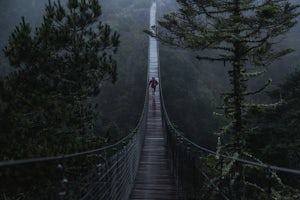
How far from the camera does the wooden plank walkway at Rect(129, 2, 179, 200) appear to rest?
25.7 ft

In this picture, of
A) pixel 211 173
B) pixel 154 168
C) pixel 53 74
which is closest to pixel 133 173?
pixel 154 168

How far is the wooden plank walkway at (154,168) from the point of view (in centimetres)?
783

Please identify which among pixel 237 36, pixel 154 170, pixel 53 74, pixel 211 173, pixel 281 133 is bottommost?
pixel 154 170

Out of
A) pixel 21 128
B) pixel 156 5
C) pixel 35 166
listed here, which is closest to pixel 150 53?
pixel 156 5

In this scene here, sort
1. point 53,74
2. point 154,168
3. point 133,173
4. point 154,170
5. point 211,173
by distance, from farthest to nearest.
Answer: point 53,74, point 154,168, point 154,170, point 133,173, point 211,173

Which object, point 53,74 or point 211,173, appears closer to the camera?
point 211,173

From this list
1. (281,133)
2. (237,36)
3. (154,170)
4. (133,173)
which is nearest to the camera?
(237,36)

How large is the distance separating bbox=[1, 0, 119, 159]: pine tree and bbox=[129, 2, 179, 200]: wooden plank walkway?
216 cm

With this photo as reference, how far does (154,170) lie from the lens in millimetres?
9945

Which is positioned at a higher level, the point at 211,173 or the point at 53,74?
the point at 53,74

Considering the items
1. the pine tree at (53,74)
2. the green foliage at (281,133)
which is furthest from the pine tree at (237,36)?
the pine tree at (53,74)

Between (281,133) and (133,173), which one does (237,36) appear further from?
(281,133)

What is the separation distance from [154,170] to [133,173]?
4.23 feet

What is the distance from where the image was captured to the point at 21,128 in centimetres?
754
